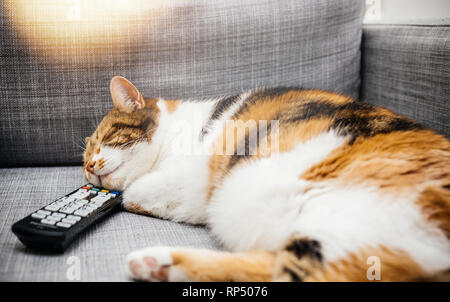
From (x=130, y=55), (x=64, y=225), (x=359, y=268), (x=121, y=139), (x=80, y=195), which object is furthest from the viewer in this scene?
(x=130, y=55)

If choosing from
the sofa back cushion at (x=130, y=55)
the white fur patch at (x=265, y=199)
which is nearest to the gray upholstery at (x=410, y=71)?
the sofa back cushion at (x=130, y=55)

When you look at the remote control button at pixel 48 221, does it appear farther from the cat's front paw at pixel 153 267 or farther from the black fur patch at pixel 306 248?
the black fur patch at pixel 306 248

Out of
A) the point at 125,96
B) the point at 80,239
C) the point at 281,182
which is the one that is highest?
the point at 125,96

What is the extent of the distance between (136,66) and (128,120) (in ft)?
0.63

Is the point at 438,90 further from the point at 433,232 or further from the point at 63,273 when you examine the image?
the point at 63,273

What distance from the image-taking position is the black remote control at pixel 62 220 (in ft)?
2.30

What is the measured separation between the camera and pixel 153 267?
2.14ft

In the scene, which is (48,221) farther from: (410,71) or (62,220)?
(410,71)

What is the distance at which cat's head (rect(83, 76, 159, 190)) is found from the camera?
0.99 metres

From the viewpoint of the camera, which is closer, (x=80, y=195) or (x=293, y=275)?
(x=293, y=275)

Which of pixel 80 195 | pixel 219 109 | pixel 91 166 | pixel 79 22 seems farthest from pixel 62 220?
pixel 79 22

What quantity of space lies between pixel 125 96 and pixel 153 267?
577 millimetres

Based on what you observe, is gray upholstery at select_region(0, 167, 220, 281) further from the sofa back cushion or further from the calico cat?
the sofa back cushion

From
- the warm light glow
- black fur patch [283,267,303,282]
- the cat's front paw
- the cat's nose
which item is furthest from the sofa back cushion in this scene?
black fur patch [283,267,303,282]
